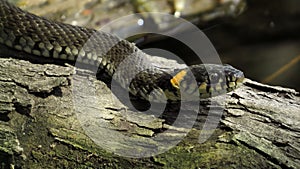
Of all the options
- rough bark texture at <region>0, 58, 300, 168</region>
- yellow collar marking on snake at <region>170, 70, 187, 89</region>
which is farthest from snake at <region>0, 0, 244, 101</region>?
rough bark texture at <region>0, 58, 300, 168</region>

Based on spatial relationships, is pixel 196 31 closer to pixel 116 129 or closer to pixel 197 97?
pixel 197 97

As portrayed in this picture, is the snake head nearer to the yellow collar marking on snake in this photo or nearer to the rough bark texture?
the yellow collar marking on snake

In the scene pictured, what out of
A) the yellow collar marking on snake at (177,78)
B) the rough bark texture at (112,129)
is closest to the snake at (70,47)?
the yellow collar marking on snake at (177,78)

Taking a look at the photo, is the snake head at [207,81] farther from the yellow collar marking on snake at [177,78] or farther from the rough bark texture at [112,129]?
the rough bark texture at [112,129]

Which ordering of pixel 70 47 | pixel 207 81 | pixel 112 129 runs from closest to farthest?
pixel 112 129 → pixel 207 81 → pixel 70 47

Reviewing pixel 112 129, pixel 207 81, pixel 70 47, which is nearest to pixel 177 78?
pixel 207 81

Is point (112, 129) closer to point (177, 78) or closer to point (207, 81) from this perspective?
point (177, 78)

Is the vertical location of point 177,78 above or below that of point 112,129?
above
